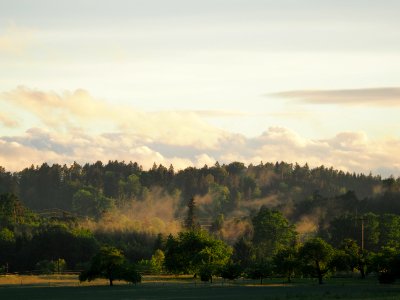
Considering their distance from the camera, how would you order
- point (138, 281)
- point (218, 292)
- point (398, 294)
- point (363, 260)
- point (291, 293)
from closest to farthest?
point (398, 294), point (291, 293), point (218, 292), point (138, 281), point (363, 260)

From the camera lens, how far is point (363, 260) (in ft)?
639

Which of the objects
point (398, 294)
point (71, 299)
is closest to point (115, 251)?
point (71, 299)

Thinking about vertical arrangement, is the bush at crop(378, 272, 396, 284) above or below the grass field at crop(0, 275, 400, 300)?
above

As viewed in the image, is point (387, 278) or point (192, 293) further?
point (387, 278)

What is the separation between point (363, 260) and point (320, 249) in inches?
572

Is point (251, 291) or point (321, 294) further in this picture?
point (251, 291)

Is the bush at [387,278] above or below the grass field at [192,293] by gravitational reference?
above

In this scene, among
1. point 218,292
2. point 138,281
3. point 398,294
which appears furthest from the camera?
point 138,281

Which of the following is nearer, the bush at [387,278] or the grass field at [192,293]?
the grass field at [192,293]

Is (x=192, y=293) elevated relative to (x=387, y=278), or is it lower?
lower

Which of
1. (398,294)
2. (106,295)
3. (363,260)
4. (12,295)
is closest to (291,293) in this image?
(398,294)

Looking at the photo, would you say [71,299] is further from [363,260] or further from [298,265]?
[363,260]

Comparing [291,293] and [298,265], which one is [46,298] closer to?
[291,293]

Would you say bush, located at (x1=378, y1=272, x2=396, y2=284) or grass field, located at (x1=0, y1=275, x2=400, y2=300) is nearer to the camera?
grass field, located at (x1=0, y1=275, x2=400, y2=300)
